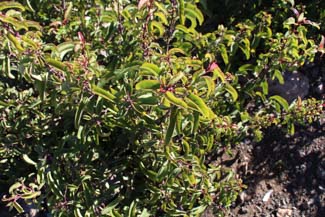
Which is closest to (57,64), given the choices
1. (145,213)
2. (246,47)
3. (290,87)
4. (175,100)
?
(175,100)

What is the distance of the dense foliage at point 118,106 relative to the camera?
1.92 m

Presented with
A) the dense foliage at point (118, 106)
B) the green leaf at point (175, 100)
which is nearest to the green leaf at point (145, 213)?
the dense foliage at point (118, 106)

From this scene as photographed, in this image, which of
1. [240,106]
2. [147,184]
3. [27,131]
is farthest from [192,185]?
[27,131]

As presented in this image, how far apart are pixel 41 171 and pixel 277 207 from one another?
1.64 meters

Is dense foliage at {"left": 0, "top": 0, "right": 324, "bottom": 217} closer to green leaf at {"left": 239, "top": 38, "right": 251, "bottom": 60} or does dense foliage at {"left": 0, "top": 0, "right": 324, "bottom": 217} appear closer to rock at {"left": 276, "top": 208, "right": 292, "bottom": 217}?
green leaf at {"left": 239, "top": 38, "right": 251, "bottom": 60}

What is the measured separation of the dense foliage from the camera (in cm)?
192

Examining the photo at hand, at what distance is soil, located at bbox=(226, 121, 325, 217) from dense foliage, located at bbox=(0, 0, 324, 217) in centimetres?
48

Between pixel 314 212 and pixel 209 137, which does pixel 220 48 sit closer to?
pixel 209 137

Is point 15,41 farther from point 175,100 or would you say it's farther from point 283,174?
point 283,174

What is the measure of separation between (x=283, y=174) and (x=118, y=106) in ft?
5.61

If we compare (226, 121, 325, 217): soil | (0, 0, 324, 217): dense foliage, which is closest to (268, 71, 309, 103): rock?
(226, 121, 325, 217): soil

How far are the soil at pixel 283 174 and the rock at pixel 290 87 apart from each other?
23cm

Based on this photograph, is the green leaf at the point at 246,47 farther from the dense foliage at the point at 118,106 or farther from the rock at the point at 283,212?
the rock at the point at 283,212

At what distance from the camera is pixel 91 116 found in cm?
214
